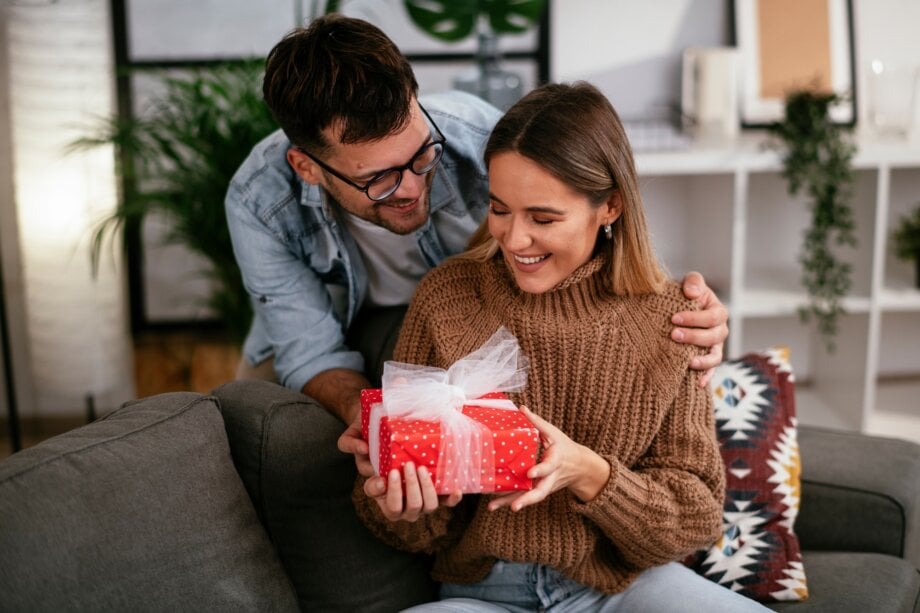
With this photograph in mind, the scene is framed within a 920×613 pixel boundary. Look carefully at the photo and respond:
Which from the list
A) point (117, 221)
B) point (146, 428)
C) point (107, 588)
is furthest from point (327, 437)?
point (117, 221)

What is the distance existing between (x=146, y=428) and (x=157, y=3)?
2107mm

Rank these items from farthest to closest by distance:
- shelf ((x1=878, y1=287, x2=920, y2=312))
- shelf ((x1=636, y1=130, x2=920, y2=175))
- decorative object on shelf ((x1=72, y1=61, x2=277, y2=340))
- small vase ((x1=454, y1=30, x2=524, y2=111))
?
1. shelf ((x1=878, y1=287, x2=920, y2=312))
2. small vase ((x1=454, y1=30, x2=524, y2=111))
3. shelf ((x1=636, y1=130, x2=920, y2=175))
4. decorative object on shelf ((x1=72, y1=61, x2=277, y2=340))

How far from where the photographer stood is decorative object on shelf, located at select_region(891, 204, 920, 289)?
10.4 ft

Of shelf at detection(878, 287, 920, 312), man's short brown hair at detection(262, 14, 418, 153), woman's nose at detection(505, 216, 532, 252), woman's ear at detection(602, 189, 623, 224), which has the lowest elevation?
shelf at detection(878, 287, 920, 312)

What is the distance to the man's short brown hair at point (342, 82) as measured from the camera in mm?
1580

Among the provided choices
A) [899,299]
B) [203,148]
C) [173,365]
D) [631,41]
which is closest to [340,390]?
[203,148]

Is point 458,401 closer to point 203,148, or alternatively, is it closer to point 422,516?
point 422,516

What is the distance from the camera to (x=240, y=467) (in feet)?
4.92

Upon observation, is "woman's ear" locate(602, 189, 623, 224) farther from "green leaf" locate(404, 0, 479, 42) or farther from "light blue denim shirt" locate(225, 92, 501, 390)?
"green leaf" locate(404, 0, 479, 42)

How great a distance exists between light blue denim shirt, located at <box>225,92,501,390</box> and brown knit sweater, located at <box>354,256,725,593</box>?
0.37m

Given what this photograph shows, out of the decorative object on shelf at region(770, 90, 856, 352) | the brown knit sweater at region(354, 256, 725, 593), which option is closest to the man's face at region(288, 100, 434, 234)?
the brown knit sweater at region(354, 256, 725, 593)

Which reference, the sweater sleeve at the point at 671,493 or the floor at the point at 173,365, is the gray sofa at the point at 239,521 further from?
the floor at the point at 173,365

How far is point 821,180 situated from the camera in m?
2.83

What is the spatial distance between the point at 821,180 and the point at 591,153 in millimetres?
1676
